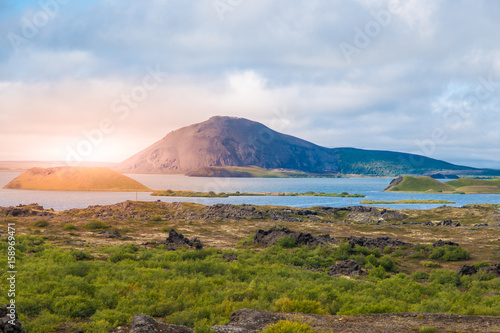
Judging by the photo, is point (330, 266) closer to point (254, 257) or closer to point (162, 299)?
point (254, 257)

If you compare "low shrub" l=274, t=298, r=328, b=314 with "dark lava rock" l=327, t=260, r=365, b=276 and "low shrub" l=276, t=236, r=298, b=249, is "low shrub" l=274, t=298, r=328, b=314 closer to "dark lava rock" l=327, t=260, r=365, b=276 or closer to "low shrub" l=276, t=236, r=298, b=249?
"dark lava rock" l=327, t=260, r=365, b=276

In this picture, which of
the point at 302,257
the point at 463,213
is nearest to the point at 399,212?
the point at 463,213

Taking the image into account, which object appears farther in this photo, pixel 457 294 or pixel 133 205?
pixel 133 205

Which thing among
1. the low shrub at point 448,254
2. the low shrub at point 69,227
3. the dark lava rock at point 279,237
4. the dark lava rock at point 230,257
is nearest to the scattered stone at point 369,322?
the dark lava rock at point 230,257

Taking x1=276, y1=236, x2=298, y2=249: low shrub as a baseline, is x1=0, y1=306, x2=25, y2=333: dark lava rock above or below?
above

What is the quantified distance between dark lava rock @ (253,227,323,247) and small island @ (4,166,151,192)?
125 m

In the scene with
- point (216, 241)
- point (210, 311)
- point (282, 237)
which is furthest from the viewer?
point (216, 241)

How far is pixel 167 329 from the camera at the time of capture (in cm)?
995

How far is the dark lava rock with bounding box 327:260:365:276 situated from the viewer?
26.6 m

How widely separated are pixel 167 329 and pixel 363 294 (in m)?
12.1

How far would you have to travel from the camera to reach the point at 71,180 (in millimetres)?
148500

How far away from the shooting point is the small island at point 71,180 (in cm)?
14238

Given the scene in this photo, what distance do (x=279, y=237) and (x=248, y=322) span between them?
28539 millimetres

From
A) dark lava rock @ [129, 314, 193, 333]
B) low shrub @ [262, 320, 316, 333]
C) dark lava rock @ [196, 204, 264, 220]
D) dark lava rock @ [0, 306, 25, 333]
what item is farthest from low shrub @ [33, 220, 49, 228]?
low shrub @ [262, 320, 316, 333]
